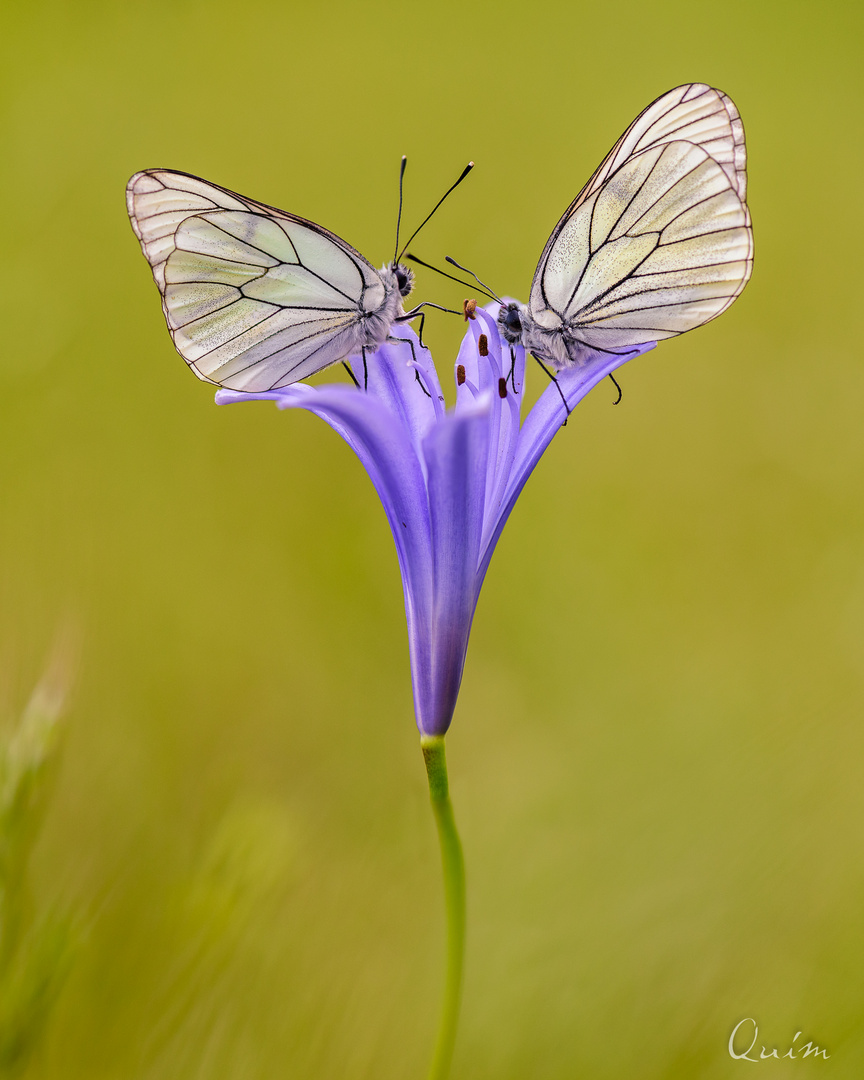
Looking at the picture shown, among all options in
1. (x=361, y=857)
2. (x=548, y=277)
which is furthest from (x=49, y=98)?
(x=361, y=857)

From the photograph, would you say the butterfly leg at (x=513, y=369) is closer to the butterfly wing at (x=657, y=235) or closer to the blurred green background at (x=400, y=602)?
the butterfly wing at (x=657, y=235)

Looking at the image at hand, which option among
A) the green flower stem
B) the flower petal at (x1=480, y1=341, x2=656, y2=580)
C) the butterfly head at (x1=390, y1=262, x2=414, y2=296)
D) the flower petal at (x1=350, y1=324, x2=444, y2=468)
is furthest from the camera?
the butterfly head at (x1=390, y1=262, x2=414, y2=296)

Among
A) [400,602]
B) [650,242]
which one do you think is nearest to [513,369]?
[650,242]

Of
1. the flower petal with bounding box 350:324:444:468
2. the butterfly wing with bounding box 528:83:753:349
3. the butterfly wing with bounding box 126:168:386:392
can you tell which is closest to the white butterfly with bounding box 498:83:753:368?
the butterfly wing with bounding box 528:83:753:349

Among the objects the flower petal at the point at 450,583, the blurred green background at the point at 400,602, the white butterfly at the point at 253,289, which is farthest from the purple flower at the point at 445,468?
the blurred green background at the point at 400,602

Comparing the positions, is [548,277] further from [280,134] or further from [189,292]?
[280,134]

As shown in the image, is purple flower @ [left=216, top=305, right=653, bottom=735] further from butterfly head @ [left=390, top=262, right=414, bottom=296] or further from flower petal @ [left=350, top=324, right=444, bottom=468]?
butterfly head @ [left=390, top=262, right=414, bottom=296]
